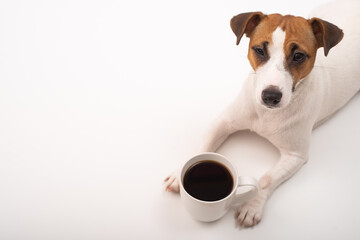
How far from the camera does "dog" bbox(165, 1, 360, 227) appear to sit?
4.08 ft

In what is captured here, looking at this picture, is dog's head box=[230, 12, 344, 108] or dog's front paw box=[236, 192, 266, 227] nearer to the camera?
dog's head box=[230, 12, 344, 108]

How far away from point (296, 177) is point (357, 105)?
25.0 inches

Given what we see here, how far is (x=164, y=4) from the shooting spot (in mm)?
2486

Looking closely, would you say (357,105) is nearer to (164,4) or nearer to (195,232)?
(195,232)

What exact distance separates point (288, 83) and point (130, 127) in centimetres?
91

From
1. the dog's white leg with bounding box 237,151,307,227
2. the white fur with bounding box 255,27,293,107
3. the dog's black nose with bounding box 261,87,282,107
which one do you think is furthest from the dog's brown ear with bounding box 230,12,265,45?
the dog's white leg with bounding box 237,151,307,227

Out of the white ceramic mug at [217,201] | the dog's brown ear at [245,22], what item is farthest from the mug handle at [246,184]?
the dog's brown ear at [245,22]

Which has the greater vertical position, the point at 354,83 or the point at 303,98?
the point at 303,98

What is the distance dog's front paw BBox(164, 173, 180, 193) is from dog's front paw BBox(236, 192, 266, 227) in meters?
0.31

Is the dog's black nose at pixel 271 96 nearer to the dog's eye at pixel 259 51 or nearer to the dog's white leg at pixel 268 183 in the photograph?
the dog's eye at pixel 259 51

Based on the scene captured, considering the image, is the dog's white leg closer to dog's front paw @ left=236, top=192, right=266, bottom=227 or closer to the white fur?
dog's front paw @ left=236, top=192, right=266, bottom=227

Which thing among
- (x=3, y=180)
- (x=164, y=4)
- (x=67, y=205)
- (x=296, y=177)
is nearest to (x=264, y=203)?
(x=296, y=177)

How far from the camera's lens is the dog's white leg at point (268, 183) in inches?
56.1

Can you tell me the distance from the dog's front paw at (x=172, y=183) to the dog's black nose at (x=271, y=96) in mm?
571
